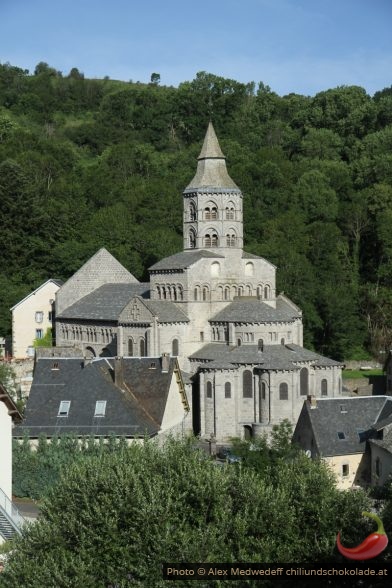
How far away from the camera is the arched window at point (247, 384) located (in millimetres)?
62500

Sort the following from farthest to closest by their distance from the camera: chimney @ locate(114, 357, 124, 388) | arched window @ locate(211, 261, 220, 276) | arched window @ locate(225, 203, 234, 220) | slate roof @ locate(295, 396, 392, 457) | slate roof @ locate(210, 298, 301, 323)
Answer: arched window @ locate(225, 203, 234, 220)
arched window @ locate(211, 261, 220, 276)
slate roof @ locate(210, 298, 301, 323)
slate roof @ locate(295, 396, 392, 457)
chimney @ locate(114, 357, 124, 388)

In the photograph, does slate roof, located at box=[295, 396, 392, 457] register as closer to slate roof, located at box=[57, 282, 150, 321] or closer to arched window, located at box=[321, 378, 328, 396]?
arched window, located at box=[321, 378, 328, 396]

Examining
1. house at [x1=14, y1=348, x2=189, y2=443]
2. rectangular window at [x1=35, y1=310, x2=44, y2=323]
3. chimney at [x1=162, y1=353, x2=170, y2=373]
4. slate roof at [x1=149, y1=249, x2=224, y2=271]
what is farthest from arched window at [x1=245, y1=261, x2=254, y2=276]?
chimney at [x1=162, y1=353, x2=170, y2=373]

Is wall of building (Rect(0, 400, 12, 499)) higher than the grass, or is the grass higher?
wall of building (Rect(0, 400, 12, 499))

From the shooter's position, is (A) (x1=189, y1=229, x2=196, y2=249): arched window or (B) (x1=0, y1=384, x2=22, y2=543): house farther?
(A) (x1=189, y1=229, x2=196, y2=249): arched window

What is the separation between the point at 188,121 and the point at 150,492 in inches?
4249

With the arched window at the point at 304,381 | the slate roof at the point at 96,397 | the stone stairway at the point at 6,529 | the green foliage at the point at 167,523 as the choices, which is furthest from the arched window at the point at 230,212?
the green foliage at the point at 167,523

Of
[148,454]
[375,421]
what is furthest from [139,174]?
[148,454]

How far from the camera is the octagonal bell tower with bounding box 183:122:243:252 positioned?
70.5 metres

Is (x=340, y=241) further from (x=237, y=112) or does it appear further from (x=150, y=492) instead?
(x=150, y=492)

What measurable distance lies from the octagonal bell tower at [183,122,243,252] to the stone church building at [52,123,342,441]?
7 cm

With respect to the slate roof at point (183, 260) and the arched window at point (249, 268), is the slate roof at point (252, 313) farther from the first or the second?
the slate roof at point (183, 260)

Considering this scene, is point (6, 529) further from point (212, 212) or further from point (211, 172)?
point (211, 172)

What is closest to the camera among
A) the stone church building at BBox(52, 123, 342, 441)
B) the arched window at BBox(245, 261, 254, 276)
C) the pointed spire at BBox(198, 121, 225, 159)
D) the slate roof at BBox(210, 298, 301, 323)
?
the stone church building at BBox(52, 123, 342, 441)
